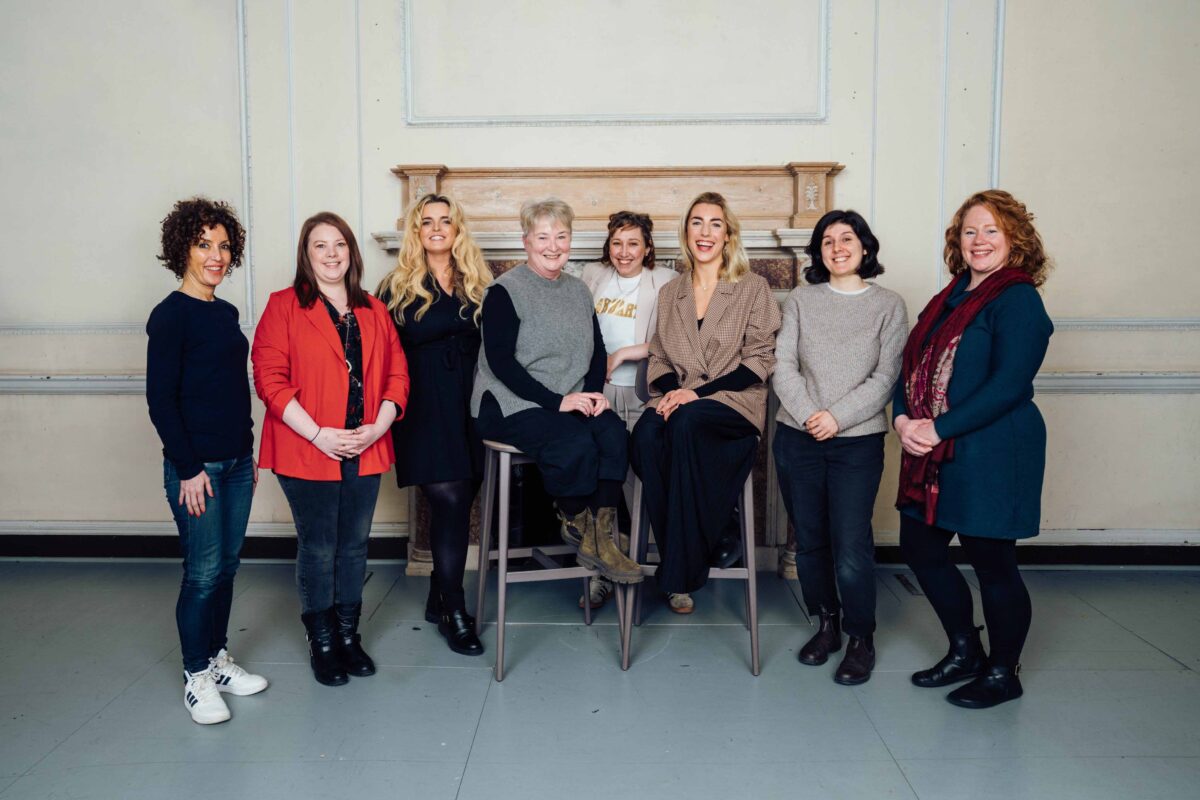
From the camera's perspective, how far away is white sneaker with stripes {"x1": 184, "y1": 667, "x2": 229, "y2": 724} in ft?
7.69

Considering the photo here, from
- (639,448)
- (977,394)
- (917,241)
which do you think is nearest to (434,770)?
(639,448)

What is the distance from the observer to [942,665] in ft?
8.48

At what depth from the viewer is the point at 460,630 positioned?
9.23 feet

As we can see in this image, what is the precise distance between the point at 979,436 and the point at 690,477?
847mm

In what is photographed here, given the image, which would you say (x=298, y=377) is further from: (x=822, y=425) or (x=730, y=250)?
(x=822, y=425)

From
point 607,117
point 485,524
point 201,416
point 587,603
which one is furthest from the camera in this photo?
point 607,117

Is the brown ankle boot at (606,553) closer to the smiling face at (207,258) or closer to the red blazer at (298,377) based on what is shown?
the red blazer at (298,377)

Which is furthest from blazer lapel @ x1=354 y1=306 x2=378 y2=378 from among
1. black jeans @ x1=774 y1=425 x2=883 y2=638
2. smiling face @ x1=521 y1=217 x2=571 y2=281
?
black jeans @ x1=774 y1=425 x2=883 y2=638

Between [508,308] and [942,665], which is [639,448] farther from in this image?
[942,665]

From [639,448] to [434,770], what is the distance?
110 cm

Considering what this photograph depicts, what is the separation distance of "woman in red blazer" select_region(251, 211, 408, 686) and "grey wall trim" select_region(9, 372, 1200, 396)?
5.84 ft

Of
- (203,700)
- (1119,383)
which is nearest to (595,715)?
(203,700)

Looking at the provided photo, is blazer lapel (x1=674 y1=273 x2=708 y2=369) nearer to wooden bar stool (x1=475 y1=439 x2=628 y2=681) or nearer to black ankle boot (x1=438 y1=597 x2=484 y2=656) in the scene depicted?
wooden bar stool (x1=475 y1=439 x2=628 y2=681)

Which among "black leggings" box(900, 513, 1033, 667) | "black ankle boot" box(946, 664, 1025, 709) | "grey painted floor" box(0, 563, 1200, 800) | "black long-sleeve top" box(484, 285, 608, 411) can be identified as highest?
"black long-sleeve top" box(484, 285, 608, 411)
